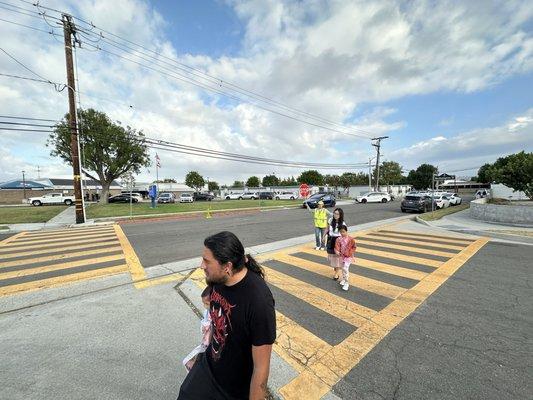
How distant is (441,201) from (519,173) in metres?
11.4

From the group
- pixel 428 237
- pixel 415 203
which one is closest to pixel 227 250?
pixel 428 237

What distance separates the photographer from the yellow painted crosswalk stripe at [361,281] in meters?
5.26

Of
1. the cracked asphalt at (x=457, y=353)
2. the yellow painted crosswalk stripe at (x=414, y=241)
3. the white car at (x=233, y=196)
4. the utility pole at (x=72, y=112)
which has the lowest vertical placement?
the white car at (x=233, y=196)

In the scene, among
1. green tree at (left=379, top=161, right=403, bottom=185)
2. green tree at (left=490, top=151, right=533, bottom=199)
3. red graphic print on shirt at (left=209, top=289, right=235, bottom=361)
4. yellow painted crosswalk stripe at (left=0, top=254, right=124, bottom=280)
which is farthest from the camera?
green tree at (left=379, top=161, right=403, bottom=185)

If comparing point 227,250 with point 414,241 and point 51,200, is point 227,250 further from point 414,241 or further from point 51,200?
point 51,200

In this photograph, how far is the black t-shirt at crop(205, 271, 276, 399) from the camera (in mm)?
1600

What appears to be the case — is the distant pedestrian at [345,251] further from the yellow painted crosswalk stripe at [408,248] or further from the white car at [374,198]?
the white car at [374,198]

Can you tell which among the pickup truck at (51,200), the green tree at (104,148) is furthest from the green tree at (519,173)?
the pickup truck at (51,200)

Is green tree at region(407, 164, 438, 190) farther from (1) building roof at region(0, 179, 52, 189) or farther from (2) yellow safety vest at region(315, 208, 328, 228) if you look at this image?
(1) building roof at region(0, 179, 52, 189)

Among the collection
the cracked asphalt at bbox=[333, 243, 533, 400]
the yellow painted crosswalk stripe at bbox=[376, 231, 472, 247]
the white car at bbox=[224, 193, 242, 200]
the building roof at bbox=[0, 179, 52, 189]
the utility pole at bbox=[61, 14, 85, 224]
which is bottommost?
the white car at bbox=[224, 193, 242, 200]

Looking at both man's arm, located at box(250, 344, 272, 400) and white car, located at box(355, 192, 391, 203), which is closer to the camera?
man's arm, located at box(250, 344, 272, 400)

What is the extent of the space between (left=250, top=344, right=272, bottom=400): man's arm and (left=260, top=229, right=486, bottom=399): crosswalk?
137 cm

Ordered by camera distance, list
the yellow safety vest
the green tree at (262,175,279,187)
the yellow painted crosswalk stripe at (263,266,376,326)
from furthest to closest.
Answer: the green tree at (262,175,279,187)
the yellow safety vest
the yellow painted crosswalk stripe at (263,266,376,326)

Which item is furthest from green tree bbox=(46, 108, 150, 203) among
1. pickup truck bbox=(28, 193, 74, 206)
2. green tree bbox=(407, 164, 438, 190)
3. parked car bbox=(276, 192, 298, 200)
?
green tree bbox=(407, 164, 438, 190)
